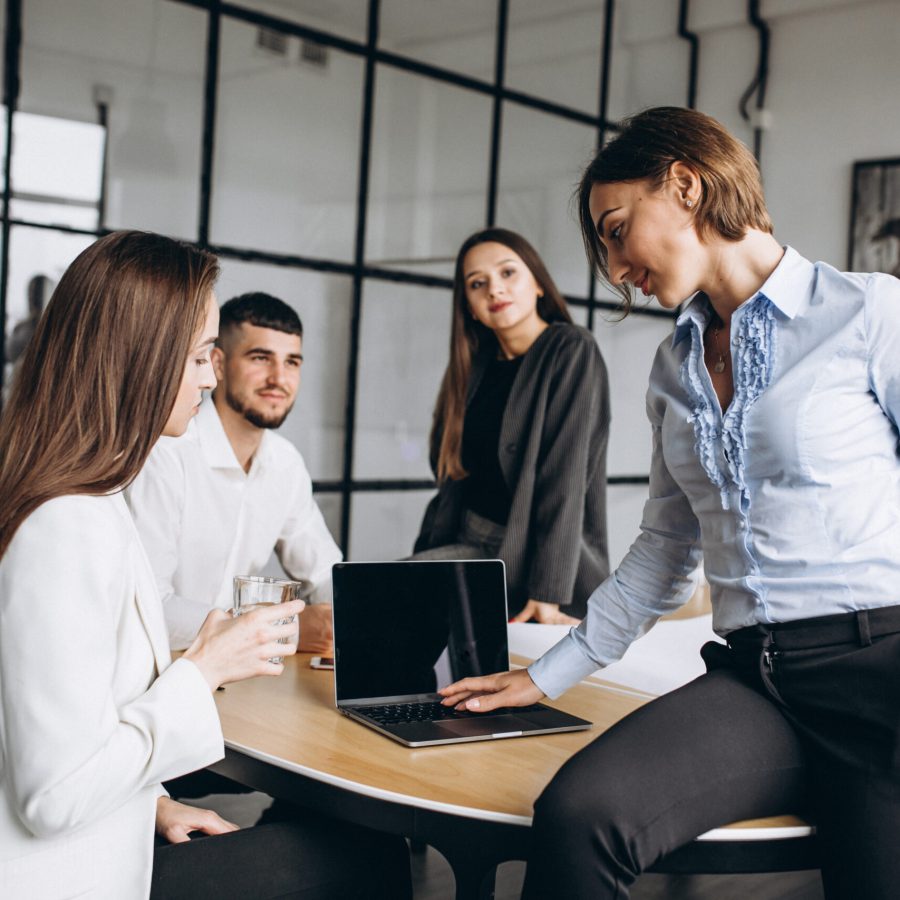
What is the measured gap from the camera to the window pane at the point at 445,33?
4.19 metres

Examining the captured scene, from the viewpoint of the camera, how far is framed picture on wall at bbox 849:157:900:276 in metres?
5.15

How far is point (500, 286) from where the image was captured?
2.77m

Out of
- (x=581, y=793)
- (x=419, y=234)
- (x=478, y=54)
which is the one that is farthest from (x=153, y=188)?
(x=581, y=793)

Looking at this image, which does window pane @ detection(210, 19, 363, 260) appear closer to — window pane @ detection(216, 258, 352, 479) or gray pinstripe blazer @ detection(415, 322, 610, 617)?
window pane @ detection(216, 258, 352, 479)

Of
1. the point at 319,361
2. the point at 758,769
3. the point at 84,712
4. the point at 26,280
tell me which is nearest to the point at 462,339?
the point at 319,361

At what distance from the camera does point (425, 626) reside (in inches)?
62.3

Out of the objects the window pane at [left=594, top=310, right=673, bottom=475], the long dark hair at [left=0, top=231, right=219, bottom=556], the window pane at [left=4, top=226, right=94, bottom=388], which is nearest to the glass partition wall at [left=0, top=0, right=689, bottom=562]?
the window pane at [left=4, top=226, right=94, bottom=388]

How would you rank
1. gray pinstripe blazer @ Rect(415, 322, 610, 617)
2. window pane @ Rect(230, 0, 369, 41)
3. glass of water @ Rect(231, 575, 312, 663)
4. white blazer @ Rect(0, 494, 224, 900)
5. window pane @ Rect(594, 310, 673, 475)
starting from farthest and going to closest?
window pane @ Rect(594, 310, 673, 475), window pane @ Rect(230, 0, 369, 41), gray pinstripe blazer @ Rect(415, 322, 610, 617), glass of water @ Rect(231, 575, 312, 663), white blazer @ Rect(0, 494, 224, 900)

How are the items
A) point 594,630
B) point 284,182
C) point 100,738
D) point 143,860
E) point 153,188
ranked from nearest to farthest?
point 100,738 → point 143,860 → point 594,630 → point 153,188 → point 284,182

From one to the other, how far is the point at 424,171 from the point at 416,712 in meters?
3.16

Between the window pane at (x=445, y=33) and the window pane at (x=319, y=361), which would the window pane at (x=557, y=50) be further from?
the window pane at (x=319, y=361)

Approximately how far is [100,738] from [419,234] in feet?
11.1

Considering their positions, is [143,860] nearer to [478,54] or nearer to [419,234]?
[419,234]

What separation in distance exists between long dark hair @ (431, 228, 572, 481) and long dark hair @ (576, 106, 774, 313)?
4.56ft
